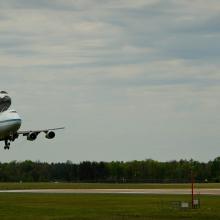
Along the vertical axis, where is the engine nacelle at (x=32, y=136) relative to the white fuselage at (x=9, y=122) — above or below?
below

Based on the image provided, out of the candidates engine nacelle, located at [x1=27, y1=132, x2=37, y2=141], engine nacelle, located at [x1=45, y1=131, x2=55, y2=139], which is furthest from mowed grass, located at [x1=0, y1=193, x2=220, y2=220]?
engine nacelle, located at [x1=27, y1=132, x2=37, y2=141]

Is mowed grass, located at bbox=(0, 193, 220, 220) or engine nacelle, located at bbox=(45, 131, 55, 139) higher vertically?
engine nacelle, located at bbox=(45, 131, 55, 139)

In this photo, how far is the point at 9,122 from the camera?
304 ft

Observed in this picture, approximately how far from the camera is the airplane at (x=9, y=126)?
92.8m

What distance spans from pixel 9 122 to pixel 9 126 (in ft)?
1.58

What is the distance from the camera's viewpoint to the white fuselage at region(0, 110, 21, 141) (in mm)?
92688

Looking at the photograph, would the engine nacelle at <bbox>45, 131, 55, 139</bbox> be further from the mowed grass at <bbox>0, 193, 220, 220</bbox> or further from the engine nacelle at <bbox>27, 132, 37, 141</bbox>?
the mowed grass at <bbox>0, 193, 220, 220</bbox>

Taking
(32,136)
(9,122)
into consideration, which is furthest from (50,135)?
(9,122)

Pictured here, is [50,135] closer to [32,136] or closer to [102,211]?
[32,136]

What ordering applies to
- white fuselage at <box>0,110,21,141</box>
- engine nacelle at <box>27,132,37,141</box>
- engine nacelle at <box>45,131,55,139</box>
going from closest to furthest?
1. white fuselage at <box>0,110,21,141</box>
2. engine nacelle at <box>45,131,55,139</box>
3. engine nacelle at <box>27,132,37,141</box>

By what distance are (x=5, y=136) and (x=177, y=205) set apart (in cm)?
3387

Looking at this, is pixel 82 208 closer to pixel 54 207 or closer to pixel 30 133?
pixel 54 207

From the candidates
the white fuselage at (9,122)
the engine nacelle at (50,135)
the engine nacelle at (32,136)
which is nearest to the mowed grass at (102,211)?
the white fuselage at (9,122)

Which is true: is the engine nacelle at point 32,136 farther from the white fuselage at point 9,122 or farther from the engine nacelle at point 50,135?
the white fuselage at point 9,122
